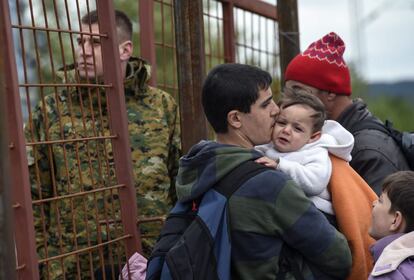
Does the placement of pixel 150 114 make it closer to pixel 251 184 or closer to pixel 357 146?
pixel 357 146

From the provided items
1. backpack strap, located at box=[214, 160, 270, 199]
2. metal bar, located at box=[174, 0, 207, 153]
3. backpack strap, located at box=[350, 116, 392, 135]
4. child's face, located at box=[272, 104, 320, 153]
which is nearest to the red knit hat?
backpack strap, located at box=[350, 116, 392, 135]

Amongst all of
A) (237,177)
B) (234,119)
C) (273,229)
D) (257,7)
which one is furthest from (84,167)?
(257,7)

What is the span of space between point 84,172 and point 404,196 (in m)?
1.57

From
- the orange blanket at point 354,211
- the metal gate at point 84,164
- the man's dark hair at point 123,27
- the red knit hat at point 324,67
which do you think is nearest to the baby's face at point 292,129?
the orange blanket at point 354,211

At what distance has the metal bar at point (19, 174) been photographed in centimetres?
425

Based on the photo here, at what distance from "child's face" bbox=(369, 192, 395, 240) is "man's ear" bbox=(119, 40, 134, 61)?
1.80m

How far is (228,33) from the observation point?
739 cm

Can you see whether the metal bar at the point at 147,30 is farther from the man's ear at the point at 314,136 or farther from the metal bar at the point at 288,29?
the man's ear at the point at 314,136

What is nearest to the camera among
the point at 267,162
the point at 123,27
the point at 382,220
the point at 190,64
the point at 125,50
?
the point at 267,162

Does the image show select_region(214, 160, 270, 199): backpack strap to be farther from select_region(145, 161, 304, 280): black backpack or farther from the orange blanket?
the orange blanket

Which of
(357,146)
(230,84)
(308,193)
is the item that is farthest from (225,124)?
(357,146)

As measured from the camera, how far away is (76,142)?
4.80 meters

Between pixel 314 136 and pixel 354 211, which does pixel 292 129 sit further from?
pixel 354 211

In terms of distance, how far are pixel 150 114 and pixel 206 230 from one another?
5.14 feet
